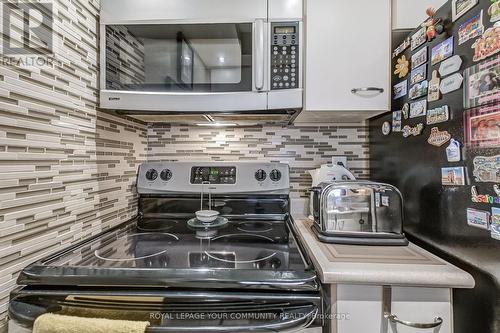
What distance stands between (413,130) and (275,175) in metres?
0.58

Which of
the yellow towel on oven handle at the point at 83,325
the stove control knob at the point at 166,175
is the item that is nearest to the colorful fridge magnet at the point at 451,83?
the yellow towel on oven handle at the point at 83,325

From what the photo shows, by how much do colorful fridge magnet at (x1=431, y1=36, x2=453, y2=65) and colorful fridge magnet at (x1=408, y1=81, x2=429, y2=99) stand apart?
0.07 meters

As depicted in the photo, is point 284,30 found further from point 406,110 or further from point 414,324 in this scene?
point 414,324

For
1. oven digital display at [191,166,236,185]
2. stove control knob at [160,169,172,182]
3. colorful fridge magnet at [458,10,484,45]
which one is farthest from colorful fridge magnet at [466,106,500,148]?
stove control knob at [160,169,172,182]

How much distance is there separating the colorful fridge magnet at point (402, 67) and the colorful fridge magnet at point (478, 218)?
547 mm

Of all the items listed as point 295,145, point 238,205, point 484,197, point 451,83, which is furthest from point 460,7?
point 238,205

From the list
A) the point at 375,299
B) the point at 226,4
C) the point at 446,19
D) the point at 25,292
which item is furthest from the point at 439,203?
the point at 25,292

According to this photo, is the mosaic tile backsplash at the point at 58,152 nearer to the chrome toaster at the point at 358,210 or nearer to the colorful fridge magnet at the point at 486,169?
the chrome toaster at the point at 358,210

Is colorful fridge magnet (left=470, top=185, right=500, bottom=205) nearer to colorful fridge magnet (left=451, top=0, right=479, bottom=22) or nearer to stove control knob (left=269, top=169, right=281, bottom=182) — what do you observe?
colorful fridge magnet (left=451, top=0, right=479, bottom=22)

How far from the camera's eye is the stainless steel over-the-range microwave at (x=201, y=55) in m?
1.00

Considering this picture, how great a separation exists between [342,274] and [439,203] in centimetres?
41

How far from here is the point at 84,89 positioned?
961mm

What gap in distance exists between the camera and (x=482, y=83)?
65 centimetres

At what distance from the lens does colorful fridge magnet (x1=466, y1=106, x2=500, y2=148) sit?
0.61 m
